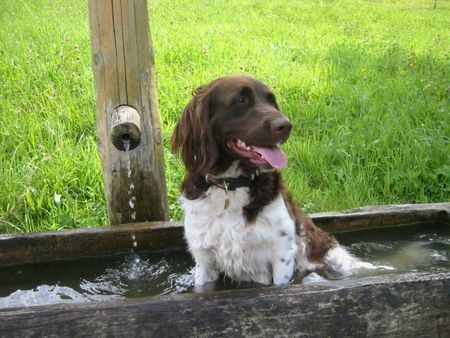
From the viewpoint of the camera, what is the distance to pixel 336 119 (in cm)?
604

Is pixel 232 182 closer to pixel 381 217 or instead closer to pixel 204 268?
pixel 204 268

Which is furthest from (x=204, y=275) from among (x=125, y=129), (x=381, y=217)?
(x=381, y=217)

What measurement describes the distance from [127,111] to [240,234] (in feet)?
3.50

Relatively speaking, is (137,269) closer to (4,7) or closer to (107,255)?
(107,255)

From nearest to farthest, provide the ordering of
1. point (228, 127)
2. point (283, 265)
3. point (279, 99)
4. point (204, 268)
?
1. point (228, 127)
2. point (283, 265)
3. point (204, 268)
4. point (279, 99)

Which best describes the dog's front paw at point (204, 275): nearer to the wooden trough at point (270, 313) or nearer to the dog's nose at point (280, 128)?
the wooden trough at point (270, 313)

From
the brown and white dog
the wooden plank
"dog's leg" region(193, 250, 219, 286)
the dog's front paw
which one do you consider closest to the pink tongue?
the brown and white dog

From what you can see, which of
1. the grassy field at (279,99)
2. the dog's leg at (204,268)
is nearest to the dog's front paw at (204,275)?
the dog's leg at (204,268)

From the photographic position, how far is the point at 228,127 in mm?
2963

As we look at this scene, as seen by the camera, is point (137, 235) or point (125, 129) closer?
point (125, 129)

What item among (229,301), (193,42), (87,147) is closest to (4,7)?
(193,42)

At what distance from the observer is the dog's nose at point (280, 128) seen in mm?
2725

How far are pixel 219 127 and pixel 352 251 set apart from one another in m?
1.63

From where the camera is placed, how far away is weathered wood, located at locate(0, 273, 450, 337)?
2305 millimetres
